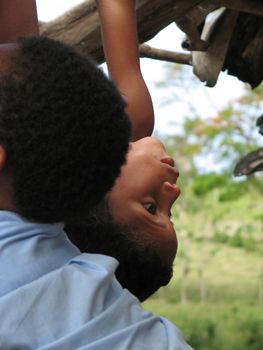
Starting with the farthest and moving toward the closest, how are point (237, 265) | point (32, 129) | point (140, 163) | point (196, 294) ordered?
point (237, 265) < point (196, 294) < point (140, 163) < point (32, 129)

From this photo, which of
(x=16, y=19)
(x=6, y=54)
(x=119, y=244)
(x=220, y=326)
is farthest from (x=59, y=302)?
(x=220, y=326)

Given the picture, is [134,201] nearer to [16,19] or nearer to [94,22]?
[16,19]

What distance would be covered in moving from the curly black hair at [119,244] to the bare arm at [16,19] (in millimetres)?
337

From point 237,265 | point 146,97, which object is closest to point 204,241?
point 237,265

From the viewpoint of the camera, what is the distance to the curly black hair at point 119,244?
1621mm

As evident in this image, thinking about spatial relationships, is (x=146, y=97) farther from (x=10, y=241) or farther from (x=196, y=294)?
(x=196, y=294)

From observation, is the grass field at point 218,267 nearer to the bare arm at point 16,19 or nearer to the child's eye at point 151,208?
the child's eye at point 151,208

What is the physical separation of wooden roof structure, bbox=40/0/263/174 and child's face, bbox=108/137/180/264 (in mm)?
565

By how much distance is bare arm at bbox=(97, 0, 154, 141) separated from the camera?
173 centimetres

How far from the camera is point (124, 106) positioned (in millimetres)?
1153

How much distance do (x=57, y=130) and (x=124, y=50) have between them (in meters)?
0.69

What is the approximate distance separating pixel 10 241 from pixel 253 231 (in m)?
12.1

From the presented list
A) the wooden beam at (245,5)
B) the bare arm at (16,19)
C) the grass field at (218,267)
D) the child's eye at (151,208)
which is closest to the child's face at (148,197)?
the child's eye at (151,208)

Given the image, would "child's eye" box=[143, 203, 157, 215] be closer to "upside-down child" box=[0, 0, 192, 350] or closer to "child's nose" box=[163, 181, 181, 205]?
"child's nose" box=[163, 181, 181, 205]
